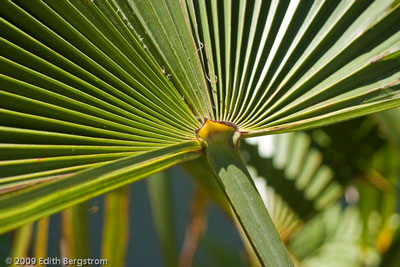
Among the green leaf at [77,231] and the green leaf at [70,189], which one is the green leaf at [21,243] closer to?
the green leaf at [77,231]

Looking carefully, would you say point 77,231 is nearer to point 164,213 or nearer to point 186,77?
point 164,213

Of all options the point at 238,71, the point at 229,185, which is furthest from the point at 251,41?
the point at 229,185

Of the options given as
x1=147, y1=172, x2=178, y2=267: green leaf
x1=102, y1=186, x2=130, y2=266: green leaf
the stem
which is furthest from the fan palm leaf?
x1=147, y1=172, x2=178, y2=267: green leaf

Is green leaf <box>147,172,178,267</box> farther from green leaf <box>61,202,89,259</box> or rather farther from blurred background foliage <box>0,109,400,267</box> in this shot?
green leaf <box>61,202,89,259</box>

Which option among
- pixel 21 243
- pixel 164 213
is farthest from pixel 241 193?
pixel 164 213

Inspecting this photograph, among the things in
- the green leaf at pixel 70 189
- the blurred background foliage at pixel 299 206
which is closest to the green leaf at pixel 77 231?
the blurred background foliage at pixel 299 206

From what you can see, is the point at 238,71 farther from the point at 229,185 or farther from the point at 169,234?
the point at 169,234
